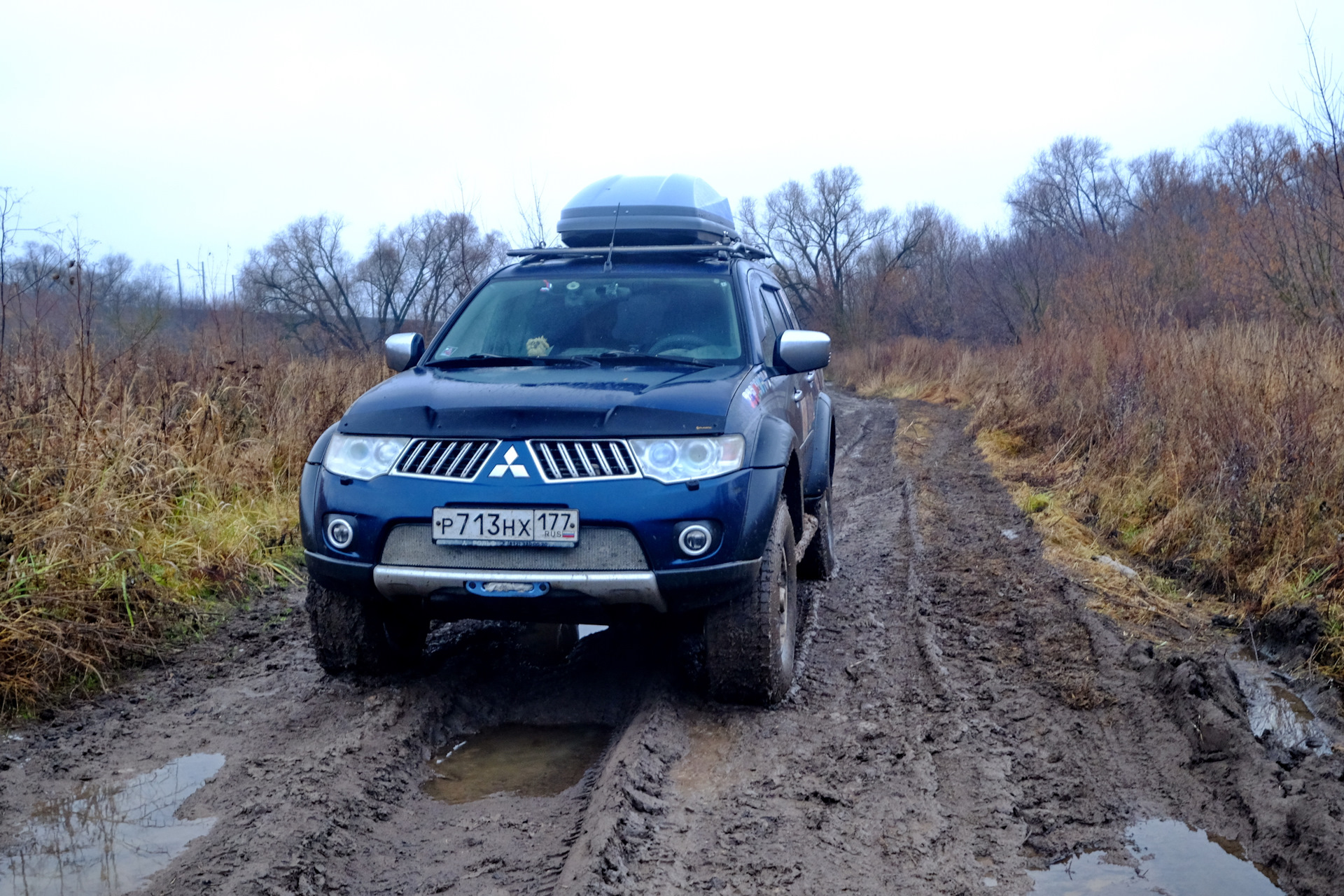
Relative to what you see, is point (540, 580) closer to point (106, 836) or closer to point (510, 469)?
point (510, 469)

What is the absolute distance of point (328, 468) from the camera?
Result: 12.1ft

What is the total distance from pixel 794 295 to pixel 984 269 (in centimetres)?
2265

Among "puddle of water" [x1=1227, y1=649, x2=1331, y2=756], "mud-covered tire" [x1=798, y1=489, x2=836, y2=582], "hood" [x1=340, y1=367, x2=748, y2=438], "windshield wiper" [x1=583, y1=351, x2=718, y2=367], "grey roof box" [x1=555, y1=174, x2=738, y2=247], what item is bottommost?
"puddle of water" [x1=1227, y1=649, x2=1331, y2=756]

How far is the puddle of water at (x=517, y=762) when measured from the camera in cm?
329

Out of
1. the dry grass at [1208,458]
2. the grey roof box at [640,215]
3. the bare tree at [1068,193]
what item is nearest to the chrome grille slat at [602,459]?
the grey roof box at [640,215]

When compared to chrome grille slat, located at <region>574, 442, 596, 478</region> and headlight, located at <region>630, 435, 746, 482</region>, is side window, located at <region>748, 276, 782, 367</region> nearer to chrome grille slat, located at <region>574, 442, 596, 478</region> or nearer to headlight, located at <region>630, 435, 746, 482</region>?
headlight, located at <region>630, 435, 746, 482</region>

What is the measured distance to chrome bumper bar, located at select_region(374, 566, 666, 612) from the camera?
3371mm

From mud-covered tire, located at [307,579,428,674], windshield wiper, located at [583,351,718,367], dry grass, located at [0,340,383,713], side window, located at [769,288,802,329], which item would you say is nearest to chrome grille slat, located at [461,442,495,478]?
mud-covered tire, located at [307,579,428,674]

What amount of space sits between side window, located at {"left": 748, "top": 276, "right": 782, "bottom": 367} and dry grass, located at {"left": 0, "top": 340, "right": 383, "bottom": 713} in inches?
128

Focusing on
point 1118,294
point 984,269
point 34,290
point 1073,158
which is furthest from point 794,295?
point 34,290

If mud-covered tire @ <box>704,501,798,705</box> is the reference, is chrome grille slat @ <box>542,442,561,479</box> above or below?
above

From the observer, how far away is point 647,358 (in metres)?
4.32

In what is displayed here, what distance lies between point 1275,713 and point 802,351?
2.46 m

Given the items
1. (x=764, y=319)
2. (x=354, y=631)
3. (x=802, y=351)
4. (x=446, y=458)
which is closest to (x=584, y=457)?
(x=446, y=458)
